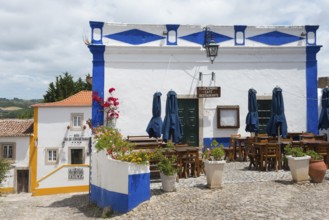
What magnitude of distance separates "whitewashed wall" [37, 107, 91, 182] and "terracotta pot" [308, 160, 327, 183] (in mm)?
20383

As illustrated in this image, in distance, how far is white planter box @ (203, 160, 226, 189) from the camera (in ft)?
26.0

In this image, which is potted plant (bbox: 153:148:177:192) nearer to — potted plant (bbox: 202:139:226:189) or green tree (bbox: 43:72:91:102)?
potted plant (bbox: 202:139:226:189)

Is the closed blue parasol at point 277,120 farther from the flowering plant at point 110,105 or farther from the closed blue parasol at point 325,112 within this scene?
the flowering plant at point 110,105

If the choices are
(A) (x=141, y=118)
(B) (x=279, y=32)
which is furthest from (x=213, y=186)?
(B) (x=279, y=32)

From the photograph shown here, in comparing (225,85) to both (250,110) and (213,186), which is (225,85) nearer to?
(250,110)

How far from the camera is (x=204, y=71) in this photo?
12930mm

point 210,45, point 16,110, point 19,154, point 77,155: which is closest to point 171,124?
point 210,45

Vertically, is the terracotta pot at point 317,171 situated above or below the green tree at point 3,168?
above

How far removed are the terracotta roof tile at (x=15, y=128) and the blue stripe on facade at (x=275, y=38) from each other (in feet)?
67.3

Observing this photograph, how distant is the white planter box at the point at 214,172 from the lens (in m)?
7.94

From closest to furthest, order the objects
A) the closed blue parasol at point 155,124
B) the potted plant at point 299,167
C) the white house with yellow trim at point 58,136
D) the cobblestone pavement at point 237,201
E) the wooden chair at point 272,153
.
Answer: the cobblestone pavement at point 237,201 < the potted plant at point 299,167 < the wooden chair at point 272,153 < the closed blue parasol at point 155,124 < the white house with yellow trim at point 58,136

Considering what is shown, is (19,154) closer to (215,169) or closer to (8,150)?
(8,150)

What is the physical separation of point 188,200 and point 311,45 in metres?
9.36

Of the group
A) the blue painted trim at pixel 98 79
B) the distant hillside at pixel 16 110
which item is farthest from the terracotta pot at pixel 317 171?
the distant hillside at pixel 16 110
